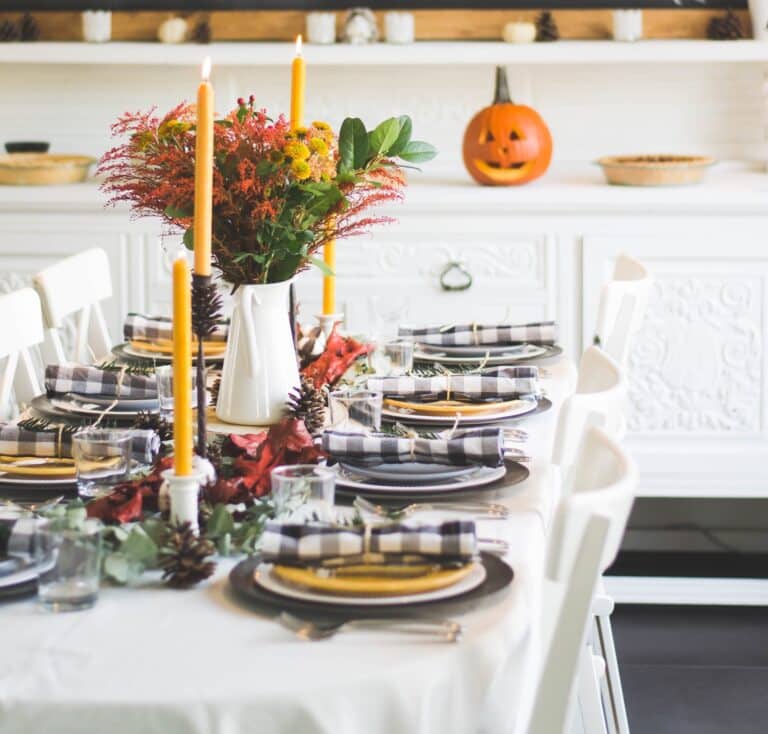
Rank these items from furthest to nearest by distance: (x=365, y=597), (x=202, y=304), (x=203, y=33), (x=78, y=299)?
(x=203, y=33), (x=78, y=299), (x=202, y=304), (x=365, y=597)

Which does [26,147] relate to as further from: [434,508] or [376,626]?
[376,626]

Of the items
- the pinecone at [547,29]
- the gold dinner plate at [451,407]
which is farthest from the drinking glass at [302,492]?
the pinecone at [547,29]

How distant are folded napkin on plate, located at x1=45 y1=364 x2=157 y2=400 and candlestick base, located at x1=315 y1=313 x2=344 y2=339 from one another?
0.31m

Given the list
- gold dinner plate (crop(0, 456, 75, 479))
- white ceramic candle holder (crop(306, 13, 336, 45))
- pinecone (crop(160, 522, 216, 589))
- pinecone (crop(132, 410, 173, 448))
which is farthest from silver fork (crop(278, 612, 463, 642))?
white ceramic candle holder (crop(306, 13, 336, 45))

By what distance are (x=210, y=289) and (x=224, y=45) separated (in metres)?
2.28

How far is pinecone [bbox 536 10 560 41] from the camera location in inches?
138

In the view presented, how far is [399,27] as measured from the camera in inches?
138

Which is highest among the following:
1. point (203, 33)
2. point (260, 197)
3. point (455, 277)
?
point (203, 33)

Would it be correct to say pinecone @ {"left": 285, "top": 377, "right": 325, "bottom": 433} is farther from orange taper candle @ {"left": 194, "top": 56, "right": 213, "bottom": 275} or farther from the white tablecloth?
the white tablecloth

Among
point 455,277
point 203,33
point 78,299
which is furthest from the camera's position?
point 203,33

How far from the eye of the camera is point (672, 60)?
3.42m

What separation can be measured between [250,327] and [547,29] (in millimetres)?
1962

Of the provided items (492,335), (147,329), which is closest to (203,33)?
(147,329)

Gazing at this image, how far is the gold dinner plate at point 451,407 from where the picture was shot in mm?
1887
